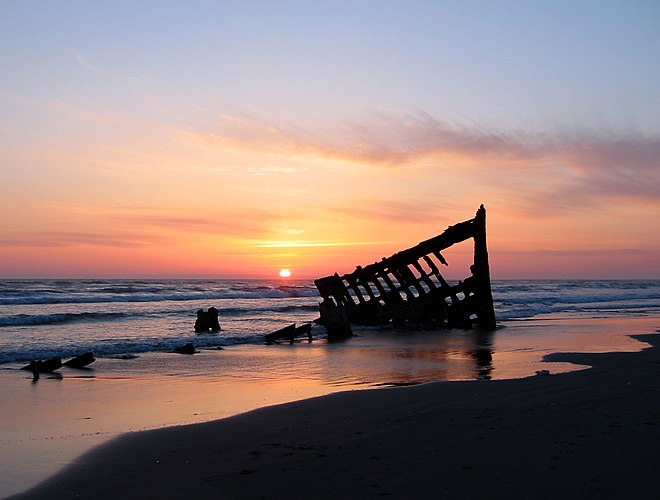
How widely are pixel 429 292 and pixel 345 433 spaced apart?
54.0ft

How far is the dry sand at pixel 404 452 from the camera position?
4.65m

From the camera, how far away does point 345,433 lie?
6.39 m

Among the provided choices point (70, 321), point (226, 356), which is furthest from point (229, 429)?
point (70, 321)

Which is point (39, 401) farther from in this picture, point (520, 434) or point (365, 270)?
point (365, 270)

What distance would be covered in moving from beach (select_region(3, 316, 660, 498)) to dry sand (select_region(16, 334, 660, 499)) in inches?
0.7

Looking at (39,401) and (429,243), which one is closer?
(39,401)

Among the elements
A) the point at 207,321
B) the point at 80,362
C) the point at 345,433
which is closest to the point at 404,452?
the point at 345,433

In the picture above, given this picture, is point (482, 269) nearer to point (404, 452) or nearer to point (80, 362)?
point (80, 362)

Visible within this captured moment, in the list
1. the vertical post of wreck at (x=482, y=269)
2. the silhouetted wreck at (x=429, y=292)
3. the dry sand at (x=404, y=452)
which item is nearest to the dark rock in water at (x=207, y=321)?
the silhouetted wreck at (x=429, y=292)

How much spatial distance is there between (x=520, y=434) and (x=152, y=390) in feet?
20.7

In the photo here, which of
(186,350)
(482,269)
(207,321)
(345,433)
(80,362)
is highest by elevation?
(482,269)

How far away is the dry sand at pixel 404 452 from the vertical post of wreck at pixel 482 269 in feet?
45.3

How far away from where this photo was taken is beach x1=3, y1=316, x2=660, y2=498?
4801 millimetres

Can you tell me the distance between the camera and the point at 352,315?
2456cm
